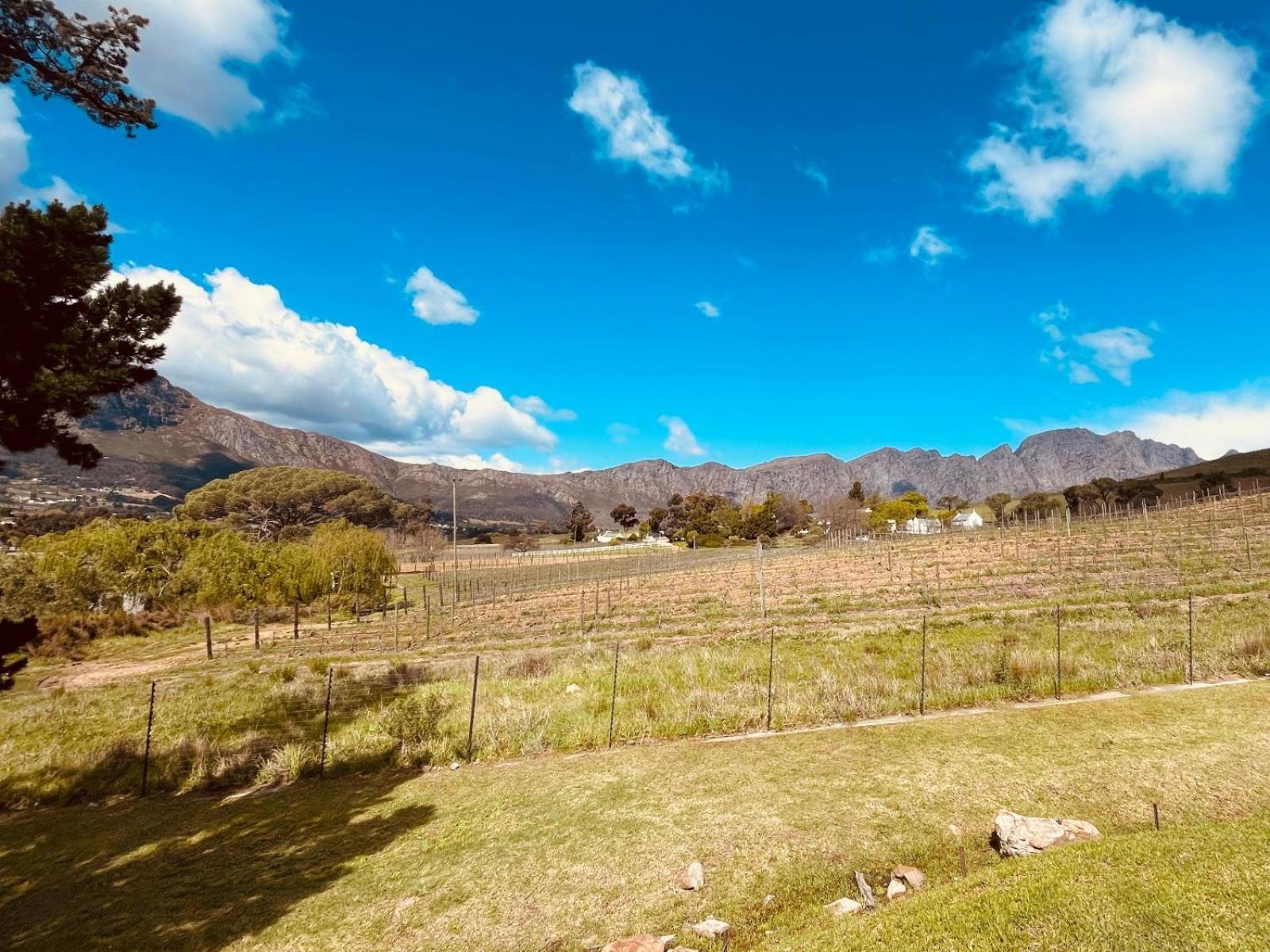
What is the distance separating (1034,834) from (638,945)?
12.7 ft

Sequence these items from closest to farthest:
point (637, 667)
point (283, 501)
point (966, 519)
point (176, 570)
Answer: point (637, 667), point (176, 570), point (283, 501), point (966, 519)

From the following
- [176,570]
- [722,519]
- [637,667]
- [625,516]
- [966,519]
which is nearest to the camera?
[637,667]

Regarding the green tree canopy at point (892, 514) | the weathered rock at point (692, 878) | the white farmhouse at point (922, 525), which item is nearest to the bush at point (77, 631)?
the weathered rock at point (692, 878)

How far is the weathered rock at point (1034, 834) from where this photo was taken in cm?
532

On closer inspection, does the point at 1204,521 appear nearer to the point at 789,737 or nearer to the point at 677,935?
the point at 789,737

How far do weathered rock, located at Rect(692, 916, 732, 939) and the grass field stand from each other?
17.9 ft

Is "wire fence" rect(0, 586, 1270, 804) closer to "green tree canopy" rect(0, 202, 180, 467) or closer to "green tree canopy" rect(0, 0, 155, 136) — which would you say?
"green tree canopy" rect(0, 202, 180, 467)

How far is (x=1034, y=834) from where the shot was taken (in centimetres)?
543

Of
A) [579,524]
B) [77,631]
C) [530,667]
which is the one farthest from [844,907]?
[579,524]

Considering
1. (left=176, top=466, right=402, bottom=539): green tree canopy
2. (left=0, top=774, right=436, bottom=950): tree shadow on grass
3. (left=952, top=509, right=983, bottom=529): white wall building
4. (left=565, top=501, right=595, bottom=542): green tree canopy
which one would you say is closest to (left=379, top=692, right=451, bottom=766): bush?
(left=0, top=774, right=436, bottom=950): tree shadow on grass

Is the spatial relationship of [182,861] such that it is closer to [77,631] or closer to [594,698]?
[594,698]

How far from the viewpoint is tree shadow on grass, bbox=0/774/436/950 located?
563 cm

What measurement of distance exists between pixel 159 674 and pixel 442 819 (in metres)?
21.7

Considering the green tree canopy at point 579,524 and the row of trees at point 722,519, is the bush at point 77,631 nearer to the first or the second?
the row of trees at point 722,519
